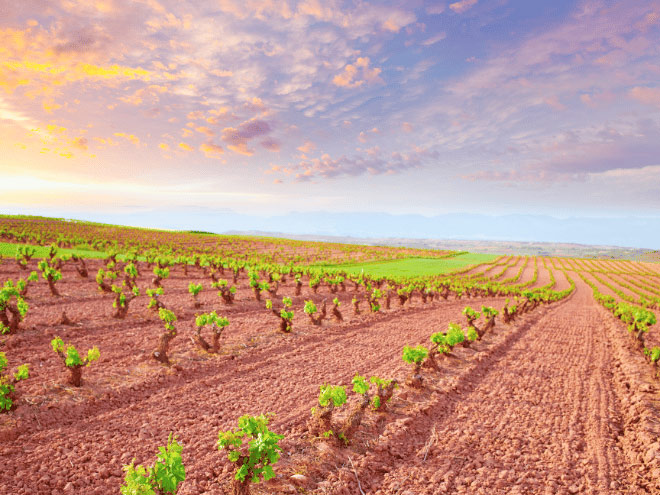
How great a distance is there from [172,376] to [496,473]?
1062 cm

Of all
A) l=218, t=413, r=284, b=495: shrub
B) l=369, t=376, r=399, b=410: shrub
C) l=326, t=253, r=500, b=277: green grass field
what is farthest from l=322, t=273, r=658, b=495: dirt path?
l=326, t=253, r=500, b=277: green grass field

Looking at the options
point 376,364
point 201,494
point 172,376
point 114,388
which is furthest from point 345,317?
point 201,494

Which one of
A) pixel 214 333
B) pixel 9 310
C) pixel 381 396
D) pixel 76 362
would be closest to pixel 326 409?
pixel 381 396

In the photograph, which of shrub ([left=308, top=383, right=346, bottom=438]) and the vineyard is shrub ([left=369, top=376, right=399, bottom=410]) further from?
shrub ([left=308, top=383, right=346, bottom=438])

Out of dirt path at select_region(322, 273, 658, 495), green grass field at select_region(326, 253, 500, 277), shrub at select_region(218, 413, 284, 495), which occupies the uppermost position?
shrub at select_region(218, 413, 284, 495)

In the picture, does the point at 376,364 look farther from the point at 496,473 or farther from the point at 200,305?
the point at 200,305

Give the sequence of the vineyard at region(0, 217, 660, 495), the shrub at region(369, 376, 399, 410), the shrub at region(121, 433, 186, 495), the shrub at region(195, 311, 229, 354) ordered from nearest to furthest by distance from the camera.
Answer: the shrub at region(121, 433, 186, 495), the vineyard at region(0, 217, 660, 495), the shrub at region(369, 376, 399, 410), the shrub at region(195, 311, 229, 354)

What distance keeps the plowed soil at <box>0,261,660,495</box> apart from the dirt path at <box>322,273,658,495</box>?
1.6 inches

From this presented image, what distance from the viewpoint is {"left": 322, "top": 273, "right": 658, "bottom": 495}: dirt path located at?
25.7ft

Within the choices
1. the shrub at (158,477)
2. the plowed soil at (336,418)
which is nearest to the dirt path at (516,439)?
the plowed soil at (336,418)

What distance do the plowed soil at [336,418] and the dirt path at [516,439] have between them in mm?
41

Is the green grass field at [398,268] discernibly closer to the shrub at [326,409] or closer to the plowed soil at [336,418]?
the plowed soil at [336,418]

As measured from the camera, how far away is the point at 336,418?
10.1m

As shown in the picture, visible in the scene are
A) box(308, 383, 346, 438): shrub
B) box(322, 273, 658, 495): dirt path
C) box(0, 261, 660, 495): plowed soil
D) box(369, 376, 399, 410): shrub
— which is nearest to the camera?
box(0, 261, 660, 495): plowed soil
